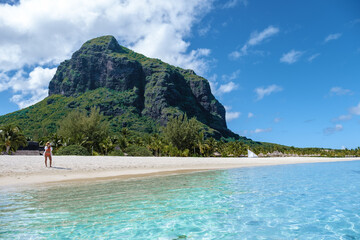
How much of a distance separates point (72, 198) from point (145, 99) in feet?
603

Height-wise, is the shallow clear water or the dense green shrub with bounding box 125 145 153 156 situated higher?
the dense green shrub with bounding box 125 145 153 156

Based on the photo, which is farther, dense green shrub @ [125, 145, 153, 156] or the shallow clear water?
dense green shrub @ [125, 145, 153, 156]

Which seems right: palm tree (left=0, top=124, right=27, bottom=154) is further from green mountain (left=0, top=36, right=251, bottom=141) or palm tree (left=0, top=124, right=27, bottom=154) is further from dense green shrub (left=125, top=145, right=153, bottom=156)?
green mountain (left=0, top=36, right=251, bottom=141)

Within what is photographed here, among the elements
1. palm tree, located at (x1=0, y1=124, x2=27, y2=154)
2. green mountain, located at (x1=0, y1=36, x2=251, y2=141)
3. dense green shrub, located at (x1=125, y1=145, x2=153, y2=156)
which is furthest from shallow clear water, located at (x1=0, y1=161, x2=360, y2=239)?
green mountain, located at (x1=0, y1=36, x2=251, y2=141)

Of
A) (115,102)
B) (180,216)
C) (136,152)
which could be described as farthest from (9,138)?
(115,102)

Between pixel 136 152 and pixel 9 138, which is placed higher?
pixel 9 138

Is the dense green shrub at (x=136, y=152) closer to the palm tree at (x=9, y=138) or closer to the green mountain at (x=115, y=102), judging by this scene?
the palm tree at (x=9, y=138)

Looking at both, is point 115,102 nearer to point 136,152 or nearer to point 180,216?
point 136,152

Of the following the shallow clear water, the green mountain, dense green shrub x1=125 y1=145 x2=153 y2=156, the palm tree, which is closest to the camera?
the shallow clear water

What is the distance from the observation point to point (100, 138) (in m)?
52.0

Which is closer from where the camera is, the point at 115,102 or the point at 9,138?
the point at 9,138

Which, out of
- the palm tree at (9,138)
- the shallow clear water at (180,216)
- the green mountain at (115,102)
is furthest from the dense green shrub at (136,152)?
the green mountain at (115,102)

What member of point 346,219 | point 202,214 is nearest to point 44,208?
point 202,214

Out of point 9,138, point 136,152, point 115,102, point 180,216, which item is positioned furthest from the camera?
point 115,102
